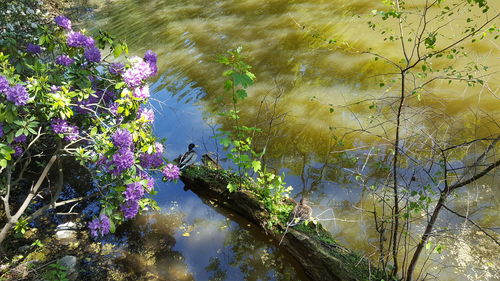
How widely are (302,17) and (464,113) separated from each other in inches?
226

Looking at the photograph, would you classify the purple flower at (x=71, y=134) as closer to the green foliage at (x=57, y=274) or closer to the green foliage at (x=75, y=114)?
the green foliage at (x=75, y=114)

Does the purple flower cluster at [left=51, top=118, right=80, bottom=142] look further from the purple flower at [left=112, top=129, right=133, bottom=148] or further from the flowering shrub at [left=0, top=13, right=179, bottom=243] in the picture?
the purple flower at [left=112, top=129, right=133, bottom=148]

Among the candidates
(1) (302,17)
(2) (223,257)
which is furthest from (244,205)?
(1) (302,17)

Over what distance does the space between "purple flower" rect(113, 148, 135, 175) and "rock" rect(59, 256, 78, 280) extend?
1466 mm

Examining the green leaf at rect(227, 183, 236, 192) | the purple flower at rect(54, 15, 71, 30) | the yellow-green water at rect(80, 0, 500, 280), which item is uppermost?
the yellow-green water at rect(80, 0, 500, 280)

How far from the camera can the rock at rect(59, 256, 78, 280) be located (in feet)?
11.2

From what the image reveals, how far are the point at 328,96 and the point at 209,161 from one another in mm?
2578

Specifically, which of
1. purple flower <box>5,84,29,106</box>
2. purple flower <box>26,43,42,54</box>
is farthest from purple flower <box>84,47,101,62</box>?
purple flower <box>5,84,29,106</box>

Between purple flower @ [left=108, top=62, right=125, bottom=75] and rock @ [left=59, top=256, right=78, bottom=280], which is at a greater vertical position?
purple flower @ [left=108, top=62, right=125, bottom=75]

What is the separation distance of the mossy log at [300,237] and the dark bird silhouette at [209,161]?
0.47ft

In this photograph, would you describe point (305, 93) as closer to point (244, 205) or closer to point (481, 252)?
point (244, 205)

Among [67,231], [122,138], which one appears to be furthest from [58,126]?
[67,231]

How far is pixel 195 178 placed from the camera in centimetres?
488

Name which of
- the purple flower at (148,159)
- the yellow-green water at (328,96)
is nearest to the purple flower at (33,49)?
the purple flower at (148,159)
